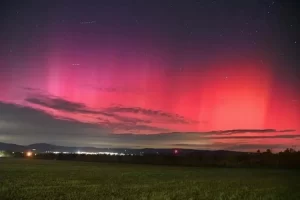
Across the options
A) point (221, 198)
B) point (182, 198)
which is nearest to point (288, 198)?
point (221, 198)

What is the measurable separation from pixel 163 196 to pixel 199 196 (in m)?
3.00

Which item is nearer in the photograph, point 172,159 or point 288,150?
point 172,159

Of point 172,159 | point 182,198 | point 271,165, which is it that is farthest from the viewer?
point 172,159

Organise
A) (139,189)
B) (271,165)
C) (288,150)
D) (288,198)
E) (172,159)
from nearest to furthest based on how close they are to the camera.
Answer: (288,198), (139,189), (271,165), (172,159), (288,150)

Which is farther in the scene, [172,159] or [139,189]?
[172,159]

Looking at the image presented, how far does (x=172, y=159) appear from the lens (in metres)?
134

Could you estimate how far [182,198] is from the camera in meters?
29.9

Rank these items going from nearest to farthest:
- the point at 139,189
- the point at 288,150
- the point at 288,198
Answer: the point at 288,198
the point at 139,189
the point at 288,150

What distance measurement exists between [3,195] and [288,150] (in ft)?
481

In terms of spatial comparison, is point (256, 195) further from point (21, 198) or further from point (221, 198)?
point (21, 198)

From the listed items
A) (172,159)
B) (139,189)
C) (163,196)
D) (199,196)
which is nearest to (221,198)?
(199,196)

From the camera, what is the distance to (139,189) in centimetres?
3559

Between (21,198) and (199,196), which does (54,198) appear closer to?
(21,198)

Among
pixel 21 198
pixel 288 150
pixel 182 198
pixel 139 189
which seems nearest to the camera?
pixel 21 198
